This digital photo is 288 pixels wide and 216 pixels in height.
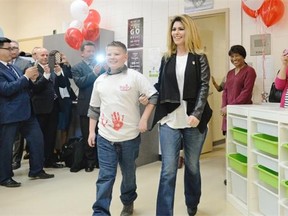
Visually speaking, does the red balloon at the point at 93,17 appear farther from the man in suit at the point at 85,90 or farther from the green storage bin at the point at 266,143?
the green storage bin at the point at 266,143

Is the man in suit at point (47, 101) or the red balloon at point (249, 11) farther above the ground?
the red balloon at point (249, 11)

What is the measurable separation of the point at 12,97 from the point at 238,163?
6.95 ft

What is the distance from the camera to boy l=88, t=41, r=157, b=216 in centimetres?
208

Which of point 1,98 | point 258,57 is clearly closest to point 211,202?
point 258,57

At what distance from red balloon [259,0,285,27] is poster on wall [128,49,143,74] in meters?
1.70

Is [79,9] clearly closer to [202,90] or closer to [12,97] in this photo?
[12,97]

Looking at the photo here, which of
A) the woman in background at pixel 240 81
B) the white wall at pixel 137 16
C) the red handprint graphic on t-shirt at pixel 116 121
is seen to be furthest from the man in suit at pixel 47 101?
the woman in background at pixel 240 81

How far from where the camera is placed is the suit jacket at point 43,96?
3.43 m

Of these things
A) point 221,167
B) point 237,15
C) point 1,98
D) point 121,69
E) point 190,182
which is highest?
point 237,15

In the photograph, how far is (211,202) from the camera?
8.70 ft

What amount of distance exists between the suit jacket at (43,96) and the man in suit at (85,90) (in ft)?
1.00

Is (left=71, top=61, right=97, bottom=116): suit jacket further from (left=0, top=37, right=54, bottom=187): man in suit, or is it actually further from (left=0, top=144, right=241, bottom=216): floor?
(left=0, top=144, right=241, bottom=216): floor

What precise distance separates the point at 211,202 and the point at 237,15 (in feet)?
7.18

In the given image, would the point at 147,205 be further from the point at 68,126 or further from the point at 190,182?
the point at 68,126
